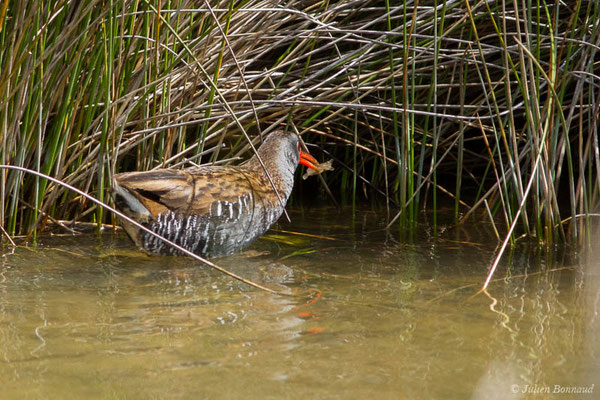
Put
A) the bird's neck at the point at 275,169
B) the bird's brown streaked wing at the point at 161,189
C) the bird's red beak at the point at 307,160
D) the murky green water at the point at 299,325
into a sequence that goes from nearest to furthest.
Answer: the murky green water at the point at 299,325, the bird's brown streaked wing at the point at 161,189, the bird's neck at the point at 275,169, the bird's red beak at the point at 307,160

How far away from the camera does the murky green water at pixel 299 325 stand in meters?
2.00

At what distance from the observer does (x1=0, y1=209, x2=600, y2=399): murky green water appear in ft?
6.57

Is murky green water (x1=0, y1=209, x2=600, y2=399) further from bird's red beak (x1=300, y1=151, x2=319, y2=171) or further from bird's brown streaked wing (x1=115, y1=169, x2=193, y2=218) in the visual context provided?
bird's red beak (x1=300, y1=151, x2=319, y2=171)

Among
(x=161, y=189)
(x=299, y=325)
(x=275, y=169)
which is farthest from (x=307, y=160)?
(x=299, y=325)

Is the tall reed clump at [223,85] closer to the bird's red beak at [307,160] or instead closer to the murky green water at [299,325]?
the bird's red beak at [307,160]

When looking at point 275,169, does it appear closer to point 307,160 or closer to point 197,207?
point 307,160

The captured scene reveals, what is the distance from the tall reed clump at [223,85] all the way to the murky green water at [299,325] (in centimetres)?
35

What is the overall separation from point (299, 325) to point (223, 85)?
2067 millimetres

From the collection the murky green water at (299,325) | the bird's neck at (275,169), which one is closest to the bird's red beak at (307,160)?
the bird's neck at (275,169)

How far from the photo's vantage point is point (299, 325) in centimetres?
248

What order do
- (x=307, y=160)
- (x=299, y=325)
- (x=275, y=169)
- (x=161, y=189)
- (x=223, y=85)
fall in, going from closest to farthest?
1. (x=299, y=325)
2. (x=161, y=189)
3. (x=275, y=169)
4. (x=223, y=85)
5. (x=307, y=160)

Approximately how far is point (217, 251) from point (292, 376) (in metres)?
1.63

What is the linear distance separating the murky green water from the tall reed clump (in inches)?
13.8

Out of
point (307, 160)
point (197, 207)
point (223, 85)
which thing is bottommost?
point (197, 207)
